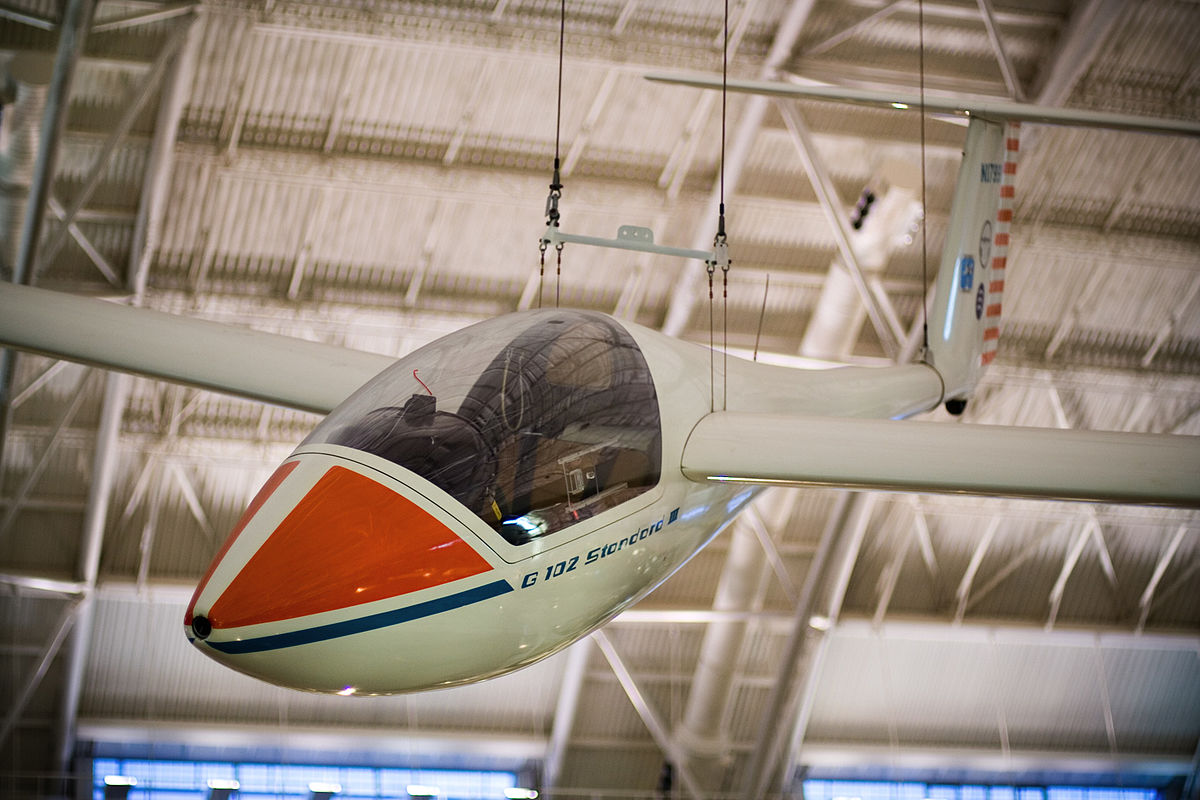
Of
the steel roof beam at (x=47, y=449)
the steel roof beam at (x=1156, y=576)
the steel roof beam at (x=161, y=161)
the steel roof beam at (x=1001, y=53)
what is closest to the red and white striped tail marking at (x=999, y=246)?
the steel roof beam at (x=1001, y=53)

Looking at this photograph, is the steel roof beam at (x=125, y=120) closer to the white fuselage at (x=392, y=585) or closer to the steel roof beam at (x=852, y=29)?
the steel roof beam at (x=852, y=29)

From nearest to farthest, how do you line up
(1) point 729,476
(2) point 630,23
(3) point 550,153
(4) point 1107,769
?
(1) point 729,476, (2) point 630,23, (3) point 550,153, (4) point 1107,769

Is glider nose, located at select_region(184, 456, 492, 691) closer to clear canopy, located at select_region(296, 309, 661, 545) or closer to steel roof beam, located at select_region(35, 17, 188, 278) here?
clear canopy, located at select_region(296, 309, 661, 545)

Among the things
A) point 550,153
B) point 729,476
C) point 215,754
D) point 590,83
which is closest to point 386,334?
point 550,153

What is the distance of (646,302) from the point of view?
50.1ft

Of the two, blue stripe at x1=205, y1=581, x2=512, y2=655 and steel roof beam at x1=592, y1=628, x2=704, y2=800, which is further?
steel roof beam at x1=592, y1=628, x2=704, y2=800

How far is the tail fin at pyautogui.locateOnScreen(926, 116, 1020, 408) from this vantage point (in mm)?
8914

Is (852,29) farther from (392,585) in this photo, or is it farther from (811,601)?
(392,585)

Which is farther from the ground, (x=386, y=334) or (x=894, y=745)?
(x=386, y=334)

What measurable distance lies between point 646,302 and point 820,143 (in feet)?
9.82

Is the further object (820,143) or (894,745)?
(894,745)

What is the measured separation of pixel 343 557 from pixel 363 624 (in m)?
0.26

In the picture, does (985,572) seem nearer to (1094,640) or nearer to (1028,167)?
(1094,640)

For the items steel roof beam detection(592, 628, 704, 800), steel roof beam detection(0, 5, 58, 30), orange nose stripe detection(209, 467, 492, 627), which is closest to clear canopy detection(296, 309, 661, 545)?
orange nose stripe detection(209, 467, 492, 627)
